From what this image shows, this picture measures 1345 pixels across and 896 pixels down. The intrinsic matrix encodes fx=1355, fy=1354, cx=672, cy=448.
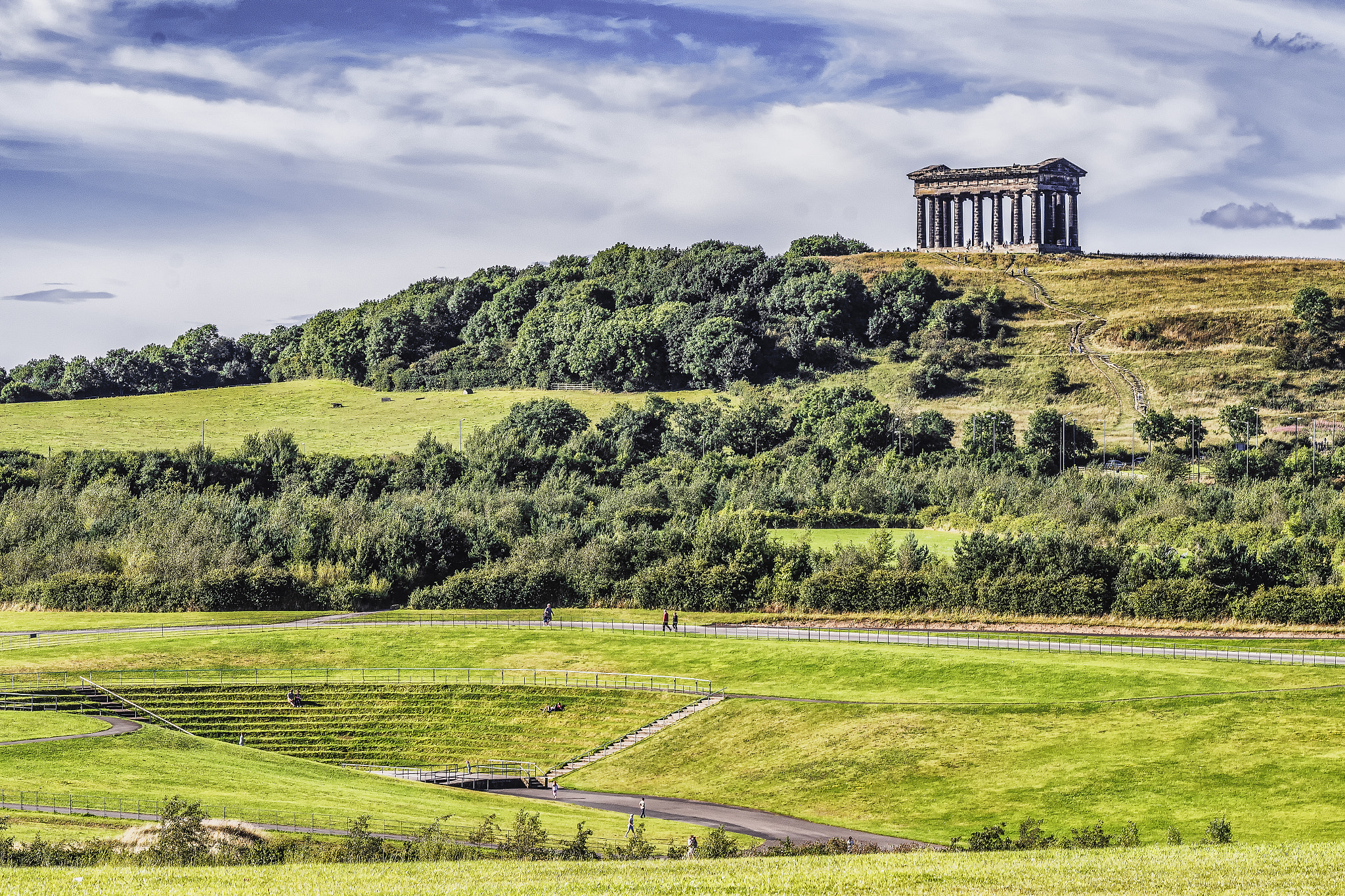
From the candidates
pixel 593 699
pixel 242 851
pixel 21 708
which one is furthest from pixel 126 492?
pixel 242 851

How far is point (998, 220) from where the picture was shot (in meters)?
180

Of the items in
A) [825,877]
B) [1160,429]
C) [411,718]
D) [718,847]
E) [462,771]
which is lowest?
[462,771]

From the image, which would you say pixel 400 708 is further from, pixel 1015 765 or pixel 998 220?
pixel 998 220

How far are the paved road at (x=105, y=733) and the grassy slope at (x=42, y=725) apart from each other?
1.09ft

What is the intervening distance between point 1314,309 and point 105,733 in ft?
410

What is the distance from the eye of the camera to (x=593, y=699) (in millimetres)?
67188

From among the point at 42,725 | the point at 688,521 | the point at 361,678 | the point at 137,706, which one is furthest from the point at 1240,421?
the point at 42,725

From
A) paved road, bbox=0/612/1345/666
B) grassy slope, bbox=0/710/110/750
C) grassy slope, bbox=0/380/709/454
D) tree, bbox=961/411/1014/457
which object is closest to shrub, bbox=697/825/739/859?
grassy slope, bbox=0/710/110/750

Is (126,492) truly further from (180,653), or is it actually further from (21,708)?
(21,708)

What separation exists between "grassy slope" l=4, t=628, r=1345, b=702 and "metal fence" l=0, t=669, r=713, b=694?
1.38 m

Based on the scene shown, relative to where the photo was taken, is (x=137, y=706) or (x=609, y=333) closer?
(x=137, y=706)

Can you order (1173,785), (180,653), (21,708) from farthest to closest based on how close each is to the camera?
(180,653) → (21,708) → (1173,785)

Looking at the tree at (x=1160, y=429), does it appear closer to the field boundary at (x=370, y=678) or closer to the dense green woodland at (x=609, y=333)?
the dense green woodland at (x=609, y=333)

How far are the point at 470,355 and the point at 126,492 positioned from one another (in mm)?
64460
